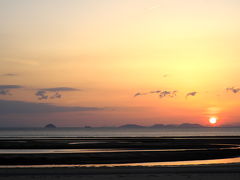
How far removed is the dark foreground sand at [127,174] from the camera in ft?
87.9

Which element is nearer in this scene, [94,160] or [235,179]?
→ [235,179]

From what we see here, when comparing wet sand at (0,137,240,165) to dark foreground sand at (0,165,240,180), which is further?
wet sand at (0,137,240,165)

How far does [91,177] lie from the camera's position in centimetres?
2694

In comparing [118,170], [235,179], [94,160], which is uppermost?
[94,160]

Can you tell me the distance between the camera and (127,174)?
28.5m

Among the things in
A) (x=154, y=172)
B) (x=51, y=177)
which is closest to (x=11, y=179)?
(x=51, y=177)

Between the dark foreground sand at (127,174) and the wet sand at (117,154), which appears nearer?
the dark foreground sand at (127,174)

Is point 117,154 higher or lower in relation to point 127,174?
higher

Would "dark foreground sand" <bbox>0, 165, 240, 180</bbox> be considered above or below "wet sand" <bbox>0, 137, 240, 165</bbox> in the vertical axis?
below

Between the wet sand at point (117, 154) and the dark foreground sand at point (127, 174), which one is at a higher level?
the wet sand at point (117, 154)

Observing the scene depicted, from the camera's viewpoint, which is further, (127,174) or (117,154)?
(117,154)

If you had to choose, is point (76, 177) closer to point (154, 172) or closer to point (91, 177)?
point (91, 177)

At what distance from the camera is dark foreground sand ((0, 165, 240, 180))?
2678 cm

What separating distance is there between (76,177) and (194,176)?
851cm
